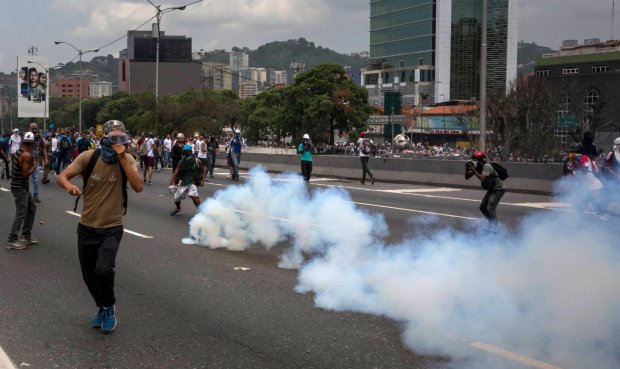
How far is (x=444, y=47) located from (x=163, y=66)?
74.6 m

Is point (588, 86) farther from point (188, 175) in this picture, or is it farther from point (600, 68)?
point (188, 175)

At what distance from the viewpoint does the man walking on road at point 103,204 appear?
6273 mm

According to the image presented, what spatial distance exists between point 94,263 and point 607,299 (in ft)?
14.4

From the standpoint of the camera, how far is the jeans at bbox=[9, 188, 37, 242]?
10.7 metres

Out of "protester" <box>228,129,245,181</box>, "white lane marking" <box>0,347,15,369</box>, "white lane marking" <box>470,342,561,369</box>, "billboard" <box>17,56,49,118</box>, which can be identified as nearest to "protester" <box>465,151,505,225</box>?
"white lane marking" <box>470,342,561,369</box>

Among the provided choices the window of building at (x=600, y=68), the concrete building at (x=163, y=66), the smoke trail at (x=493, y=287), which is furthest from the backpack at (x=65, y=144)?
the concrete building at (x=163, y=66)

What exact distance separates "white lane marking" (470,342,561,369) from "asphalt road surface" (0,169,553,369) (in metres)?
0.42

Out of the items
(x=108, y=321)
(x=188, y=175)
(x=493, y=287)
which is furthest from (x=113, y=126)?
(x=188, y=175)

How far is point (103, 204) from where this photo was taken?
632 cm

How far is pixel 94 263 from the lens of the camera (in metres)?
6.31

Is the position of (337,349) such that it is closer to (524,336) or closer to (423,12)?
(524,336)

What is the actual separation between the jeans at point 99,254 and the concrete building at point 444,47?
144 m

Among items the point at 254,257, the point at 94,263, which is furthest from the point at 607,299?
the point at 254,257

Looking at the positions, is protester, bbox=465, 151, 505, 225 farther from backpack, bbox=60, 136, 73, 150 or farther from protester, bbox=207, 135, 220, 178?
backpack, bbox=60, 136, 73, 150
